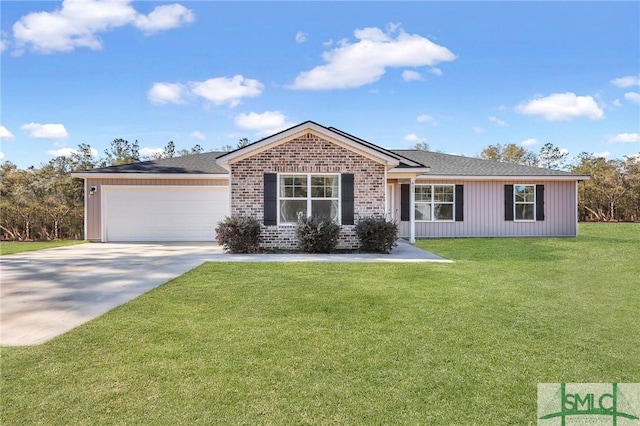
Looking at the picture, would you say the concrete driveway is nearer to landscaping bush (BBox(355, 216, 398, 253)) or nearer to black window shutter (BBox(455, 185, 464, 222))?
landscaping bush (BBox(355, 216, 398, 253))

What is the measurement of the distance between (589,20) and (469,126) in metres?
14.3

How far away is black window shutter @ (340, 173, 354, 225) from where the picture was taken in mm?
11383

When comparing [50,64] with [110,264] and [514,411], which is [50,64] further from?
[514,411]

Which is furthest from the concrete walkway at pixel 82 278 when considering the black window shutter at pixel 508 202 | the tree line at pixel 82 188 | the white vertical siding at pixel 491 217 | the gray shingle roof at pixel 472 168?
the tree line at pixel 82 188

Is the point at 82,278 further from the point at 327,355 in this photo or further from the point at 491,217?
the point at 491,217

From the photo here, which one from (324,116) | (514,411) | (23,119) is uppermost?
(324,116)

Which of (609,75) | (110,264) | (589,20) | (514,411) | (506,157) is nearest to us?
(514,411)

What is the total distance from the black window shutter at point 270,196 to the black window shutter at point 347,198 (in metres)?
2.05

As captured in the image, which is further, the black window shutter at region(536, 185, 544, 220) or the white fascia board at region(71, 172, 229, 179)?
the black window shutter at region(536, 185, 544, 220)

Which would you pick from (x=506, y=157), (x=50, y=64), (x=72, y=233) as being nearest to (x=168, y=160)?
(x=50, y=64)

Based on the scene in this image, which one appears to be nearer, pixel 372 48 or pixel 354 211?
pixel 354 211

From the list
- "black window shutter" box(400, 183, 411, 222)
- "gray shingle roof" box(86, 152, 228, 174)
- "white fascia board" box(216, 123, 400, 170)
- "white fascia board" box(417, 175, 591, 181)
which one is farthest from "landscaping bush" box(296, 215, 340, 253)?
"white fascia board" box(417, 175, 591, 181)

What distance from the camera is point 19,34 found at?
45.4ft

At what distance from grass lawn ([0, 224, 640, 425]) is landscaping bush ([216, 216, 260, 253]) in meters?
4.42
